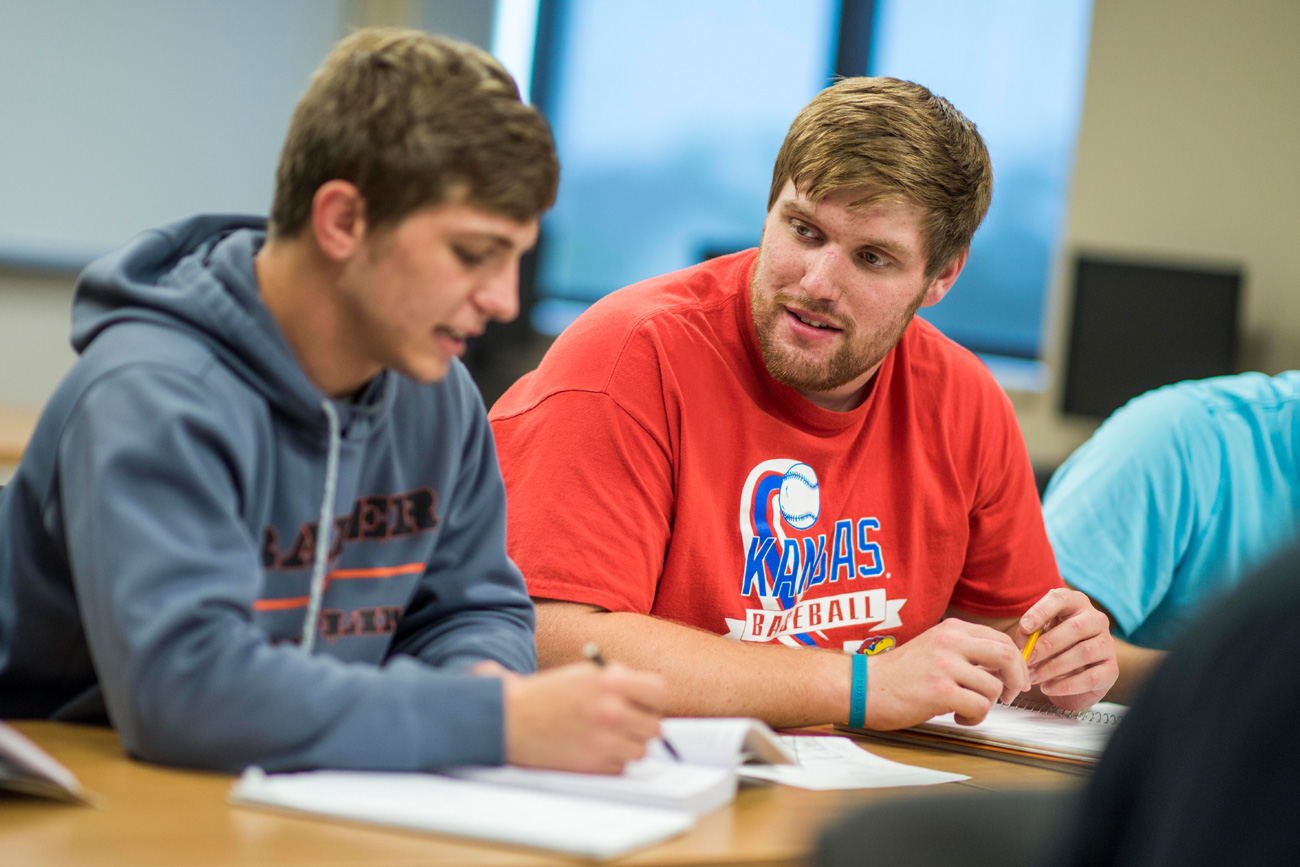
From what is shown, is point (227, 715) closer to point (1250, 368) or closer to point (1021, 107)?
point (1250, 368)

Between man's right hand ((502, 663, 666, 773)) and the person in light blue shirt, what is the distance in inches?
42.0

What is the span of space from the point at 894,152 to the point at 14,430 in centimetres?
215

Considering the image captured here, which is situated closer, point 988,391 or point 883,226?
point 883,226

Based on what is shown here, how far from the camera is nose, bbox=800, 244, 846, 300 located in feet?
4.99

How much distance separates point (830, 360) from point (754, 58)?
411 centimetres

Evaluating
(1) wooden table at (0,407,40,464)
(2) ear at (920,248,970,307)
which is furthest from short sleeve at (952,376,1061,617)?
(1) wooden table at (0,407,40,464)

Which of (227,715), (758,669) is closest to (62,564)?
(227,715)

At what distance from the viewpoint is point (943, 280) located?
172cm

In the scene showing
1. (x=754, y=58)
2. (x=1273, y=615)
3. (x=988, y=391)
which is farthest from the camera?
(x=754, y=58)

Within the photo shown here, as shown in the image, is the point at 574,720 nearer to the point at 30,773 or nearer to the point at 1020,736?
the point at 30,773

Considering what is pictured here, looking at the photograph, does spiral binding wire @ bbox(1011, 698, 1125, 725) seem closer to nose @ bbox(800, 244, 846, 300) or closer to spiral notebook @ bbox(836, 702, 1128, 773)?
A: spiral notebook @ bbox(836, 702, 1128, 773)

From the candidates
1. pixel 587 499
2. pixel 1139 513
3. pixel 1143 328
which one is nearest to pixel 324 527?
pixel 587 499

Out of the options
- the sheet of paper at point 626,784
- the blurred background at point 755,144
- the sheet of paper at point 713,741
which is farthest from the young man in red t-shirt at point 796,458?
the blurred background at point 755,144

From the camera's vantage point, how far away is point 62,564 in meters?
0.99
